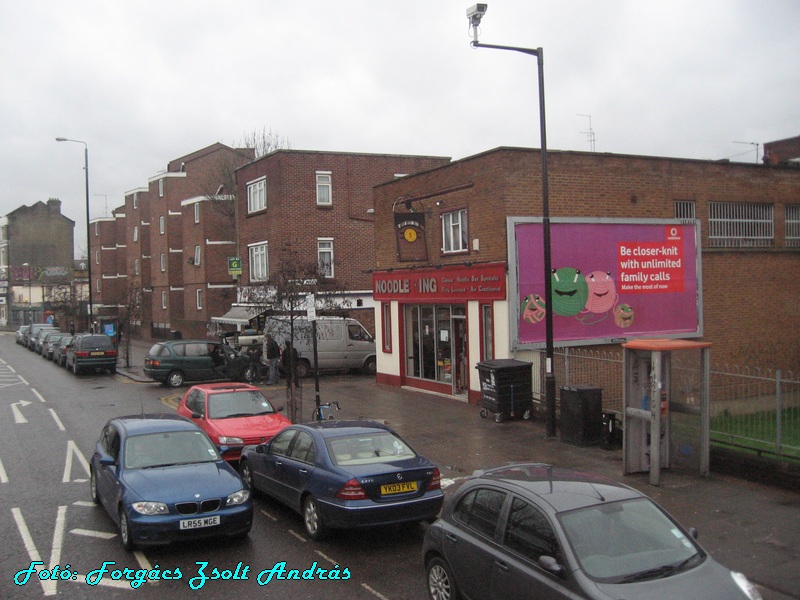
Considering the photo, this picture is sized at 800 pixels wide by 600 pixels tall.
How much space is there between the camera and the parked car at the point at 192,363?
25297 mm

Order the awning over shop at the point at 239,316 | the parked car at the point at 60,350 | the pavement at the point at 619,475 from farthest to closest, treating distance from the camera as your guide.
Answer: the parked car at the point at 60,350, the awning over shop at the point at 239,316, the pavement at the point at 619,475

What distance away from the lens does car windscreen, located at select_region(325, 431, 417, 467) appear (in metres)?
8.96

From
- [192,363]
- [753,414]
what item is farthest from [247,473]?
[192,363]

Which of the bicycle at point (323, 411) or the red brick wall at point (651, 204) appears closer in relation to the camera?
the bicycle at point (323, 411)

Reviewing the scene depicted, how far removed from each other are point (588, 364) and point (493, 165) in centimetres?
550

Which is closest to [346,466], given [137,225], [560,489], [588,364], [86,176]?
[560,489]

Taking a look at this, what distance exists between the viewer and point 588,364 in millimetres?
17641

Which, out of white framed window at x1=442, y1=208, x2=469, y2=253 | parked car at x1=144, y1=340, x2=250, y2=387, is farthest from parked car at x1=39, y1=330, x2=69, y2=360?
white framed window at x1=442, y1=208, x2=469, y2=253

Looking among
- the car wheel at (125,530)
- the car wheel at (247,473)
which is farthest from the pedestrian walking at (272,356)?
the car wheel at (125,530)

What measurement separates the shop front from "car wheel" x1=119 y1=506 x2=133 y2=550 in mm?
11075

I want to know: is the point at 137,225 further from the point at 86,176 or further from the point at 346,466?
the point at 346,466

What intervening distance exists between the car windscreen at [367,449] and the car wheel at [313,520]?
62 cm

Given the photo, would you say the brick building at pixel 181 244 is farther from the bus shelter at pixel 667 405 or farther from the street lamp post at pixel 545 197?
the bus shelter at pixel 667 405

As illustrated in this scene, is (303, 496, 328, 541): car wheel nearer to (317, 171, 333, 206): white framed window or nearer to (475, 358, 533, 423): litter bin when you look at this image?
(475, 358, 533, 423): litter bin
